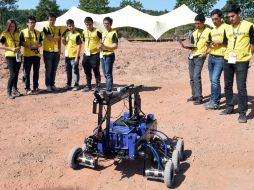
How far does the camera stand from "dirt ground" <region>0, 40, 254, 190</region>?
4.68 meters

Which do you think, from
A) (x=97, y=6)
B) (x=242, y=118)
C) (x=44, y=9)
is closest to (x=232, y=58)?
(x=242, y=118)

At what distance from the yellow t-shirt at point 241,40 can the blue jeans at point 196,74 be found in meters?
1.25

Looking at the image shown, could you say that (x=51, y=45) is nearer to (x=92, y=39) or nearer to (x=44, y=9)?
(x=92, y=39)

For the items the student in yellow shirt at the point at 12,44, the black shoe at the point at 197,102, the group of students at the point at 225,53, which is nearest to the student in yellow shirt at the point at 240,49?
the group of students at the point at 225,53

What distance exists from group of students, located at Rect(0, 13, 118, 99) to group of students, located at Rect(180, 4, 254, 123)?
6.26 feet

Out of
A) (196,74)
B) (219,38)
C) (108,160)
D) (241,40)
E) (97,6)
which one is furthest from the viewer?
(97,6)

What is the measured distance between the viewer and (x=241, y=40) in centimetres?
626

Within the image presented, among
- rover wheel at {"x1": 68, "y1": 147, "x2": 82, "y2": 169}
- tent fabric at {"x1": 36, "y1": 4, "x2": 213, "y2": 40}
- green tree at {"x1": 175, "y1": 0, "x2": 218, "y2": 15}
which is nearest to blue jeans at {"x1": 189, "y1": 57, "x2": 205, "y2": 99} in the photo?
rover wheel at {"x1": 68, "y1": 147, "x2": 82, "y2": 169}

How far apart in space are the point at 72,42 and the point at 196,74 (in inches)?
134

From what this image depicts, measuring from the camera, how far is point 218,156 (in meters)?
5.27

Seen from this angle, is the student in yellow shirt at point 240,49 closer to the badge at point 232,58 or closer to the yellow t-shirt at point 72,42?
the badge at point 232,58

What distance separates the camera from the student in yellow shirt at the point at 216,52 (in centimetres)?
711

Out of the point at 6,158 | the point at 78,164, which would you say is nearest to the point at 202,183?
the point at 78,164

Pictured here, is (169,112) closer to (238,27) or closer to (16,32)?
(238,27)
